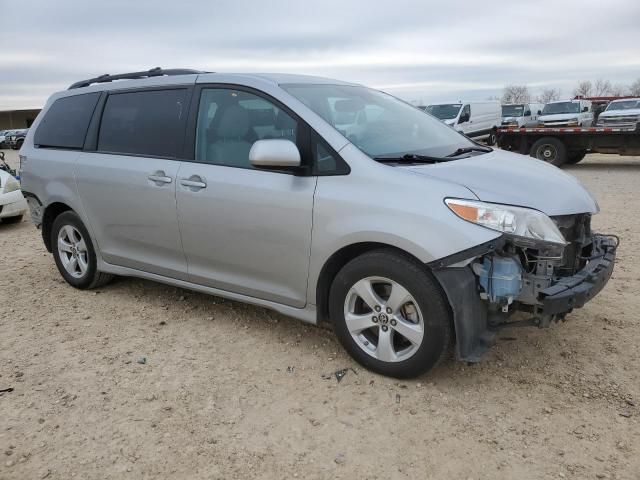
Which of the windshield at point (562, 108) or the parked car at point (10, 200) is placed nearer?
the parked car at point (10, 200)

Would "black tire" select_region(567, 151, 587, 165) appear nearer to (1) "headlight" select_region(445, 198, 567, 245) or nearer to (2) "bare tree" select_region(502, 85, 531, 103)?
(1) "headlight" select_region(445, 198, 567, 245)

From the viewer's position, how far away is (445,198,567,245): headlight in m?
2.88

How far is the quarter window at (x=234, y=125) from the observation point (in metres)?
3.59

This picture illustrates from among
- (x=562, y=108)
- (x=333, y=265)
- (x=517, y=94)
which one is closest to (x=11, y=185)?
(x=333, y=265)

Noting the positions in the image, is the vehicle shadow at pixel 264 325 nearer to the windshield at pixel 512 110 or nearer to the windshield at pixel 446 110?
the windshield at pixel 446 110

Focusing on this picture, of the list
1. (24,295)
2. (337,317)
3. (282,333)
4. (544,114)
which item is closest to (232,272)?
(282,333)

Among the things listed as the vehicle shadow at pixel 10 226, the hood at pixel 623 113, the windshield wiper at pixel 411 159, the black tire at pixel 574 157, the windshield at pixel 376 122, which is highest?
the hood at pixel 623 113

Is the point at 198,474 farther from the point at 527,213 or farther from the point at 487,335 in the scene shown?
the point at 527,213

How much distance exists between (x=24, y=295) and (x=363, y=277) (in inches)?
140

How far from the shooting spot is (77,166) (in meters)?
4.68

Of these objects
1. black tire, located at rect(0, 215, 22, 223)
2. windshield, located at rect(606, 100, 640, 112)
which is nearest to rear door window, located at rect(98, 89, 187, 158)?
black tire, located at rect(0, 215, 22, 223)

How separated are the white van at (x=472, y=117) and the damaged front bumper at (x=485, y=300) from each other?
1641 cm

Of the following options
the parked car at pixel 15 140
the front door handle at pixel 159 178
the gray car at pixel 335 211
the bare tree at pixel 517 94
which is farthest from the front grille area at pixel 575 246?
the bare tree at pixel 517 94

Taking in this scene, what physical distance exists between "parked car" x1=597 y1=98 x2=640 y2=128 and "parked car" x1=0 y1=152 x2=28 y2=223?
14191mm
